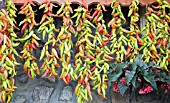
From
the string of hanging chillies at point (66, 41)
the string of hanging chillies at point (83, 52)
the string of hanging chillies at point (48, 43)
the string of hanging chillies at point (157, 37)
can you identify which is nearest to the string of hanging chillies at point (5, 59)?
the string of hanging chillies at point (48, 43)

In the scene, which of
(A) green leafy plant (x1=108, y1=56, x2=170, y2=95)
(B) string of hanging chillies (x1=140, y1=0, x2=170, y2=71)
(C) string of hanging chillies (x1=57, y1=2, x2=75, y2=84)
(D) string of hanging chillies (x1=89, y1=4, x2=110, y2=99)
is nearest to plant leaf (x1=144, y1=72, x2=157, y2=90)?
(A) green leafy plant (x1=108, y1=56, x2=170, y2=95)

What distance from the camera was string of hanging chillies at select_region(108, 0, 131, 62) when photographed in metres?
2.21

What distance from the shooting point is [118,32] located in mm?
2248

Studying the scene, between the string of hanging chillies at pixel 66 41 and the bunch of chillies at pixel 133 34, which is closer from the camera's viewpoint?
the string of hanging chillies at pixel 66 41

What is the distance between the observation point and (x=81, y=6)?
221 centimetres

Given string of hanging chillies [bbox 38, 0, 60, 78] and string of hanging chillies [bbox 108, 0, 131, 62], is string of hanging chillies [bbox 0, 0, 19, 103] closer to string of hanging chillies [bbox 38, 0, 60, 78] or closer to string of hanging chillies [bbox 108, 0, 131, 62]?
string of hanging chillies [bbox 38, 0, 60, 78]

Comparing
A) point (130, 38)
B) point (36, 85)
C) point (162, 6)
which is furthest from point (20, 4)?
point (162, 6)

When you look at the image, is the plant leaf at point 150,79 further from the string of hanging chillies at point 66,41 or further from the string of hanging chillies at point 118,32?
the string of hanging chillies at point 66,41

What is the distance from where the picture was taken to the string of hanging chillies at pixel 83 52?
6.98ft

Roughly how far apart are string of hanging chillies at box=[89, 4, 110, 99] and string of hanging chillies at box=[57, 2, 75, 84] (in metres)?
0.17

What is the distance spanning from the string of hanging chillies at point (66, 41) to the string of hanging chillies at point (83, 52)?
0.05 m

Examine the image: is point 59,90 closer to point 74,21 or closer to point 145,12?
point 74,21

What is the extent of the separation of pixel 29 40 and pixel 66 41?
27 centimetres

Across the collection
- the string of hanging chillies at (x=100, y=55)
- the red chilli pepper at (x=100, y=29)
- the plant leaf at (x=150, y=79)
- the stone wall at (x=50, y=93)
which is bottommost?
the stone wall at (x=50, y=93)
